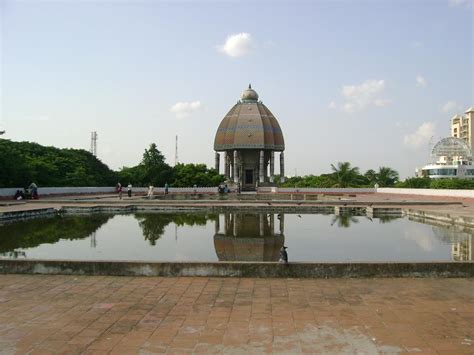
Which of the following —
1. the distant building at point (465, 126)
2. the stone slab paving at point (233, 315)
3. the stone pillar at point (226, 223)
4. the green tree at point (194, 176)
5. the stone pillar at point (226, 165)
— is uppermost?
the distant building at point (465, 126)

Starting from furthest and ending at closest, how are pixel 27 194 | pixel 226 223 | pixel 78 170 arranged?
pixel 78 170
pixel 27 194
pixel 226 223

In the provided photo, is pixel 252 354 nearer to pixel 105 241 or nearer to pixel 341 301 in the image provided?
pixel 341 301

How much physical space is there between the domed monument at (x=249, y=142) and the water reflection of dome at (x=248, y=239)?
3616cm

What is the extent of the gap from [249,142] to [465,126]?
230 feet

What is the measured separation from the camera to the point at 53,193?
27.8 meters

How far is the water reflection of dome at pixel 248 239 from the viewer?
9258mm

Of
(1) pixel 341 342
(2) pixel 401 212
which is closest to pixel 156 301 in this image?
(1) pixel 341 342

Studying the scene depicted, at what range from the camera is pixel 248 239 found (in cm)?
1145

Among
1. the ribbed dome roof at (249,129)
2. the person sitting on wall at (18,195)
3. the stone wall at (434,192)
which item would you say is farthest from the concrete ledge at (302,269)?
the ribbed dome roof at (249,129)

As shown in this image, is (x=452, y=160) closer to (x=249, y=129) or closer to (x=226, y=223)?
(x=249, y=129)

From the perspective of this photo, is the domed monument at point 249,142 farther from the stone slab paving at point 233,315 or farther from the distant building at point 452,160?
the stone slab paving at point 233,315

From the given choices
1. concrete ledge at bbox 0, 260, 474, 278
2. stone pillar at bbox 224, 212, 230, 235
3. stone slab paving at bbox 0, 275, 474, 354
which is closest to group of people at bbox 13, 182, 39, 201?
stone pillar at bbox 224, 212, 230, 235

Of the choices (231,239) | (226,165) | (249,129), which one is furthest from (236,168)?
(231,239)

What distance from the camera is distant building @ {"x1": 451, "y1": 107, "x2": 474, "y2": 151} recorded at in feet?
320
